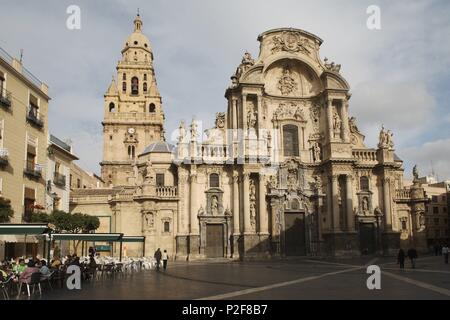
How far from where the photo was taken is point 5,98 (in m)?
27.1

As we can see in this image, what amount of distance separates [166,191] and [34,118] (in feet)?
45.5

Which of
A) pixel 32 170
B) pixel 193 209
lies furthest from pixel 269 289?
pixel 193 209

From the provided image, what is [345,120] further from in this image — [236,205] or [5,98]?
[5,98]

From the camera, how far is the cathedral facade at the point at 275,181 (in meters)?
40.0

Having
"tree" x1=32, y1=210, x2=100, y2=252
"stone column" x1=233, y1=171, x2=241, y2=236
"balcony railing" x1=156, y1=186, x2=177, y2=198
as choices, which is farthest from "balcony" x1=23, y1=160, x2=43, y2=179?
"stone column" x1=233, y1=171, x2=241, y2=236

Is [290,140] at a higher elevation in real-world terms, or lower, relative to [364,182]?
higher

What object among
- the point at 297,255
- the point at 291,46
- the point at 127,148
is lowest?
the point at 297,255

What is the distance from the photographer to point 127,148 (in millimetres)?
70812

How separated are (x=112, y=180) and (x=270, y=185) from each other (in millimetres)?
35565

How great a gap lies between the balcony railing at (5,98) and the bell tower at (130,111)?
3933 cm
